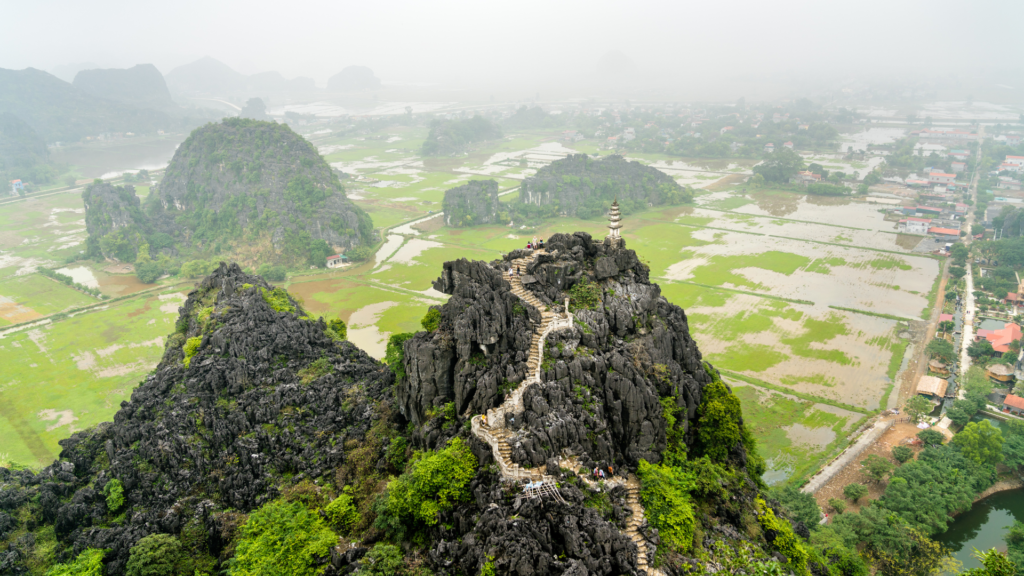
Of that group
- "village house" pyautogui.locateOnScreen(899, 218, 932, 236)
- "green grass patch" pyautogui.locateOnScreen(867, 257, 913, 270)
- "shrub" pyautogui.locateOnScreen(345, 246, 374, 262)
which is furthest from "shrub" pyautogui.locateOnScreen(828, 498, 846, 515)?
"village house" pyautogui.locateOnScreen(899, 218, 932, 236)

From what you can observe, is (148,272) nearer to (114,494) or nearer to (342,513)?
(114,494)

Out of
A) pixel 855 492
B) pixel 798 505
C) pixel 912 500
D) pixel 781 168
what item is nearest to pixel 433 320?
pixel 798 505

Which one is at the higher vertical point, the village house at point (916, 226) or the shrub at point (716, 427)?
the shrub at point (716, 427)

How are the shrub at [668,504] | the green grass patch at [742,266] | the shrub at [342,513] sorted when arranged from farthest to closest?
the green grass patch at [742,266] → the shrub at [342,513] → the shrub at [668,504]

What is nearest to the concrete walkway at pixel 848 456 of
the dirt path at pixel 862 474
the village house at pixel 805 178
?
the dirt path at pixel 862 474

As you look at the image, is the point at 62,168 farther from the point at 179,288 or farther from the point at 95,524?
the point at 95,524

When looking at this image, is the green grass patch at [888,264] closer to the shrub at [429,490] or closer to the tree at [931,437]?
the tree at [931,437]

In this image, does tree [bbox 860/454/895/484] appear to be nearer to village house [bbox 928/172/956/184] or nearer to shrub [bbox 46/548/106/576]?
shrub [bbox 46/548/106/576]
